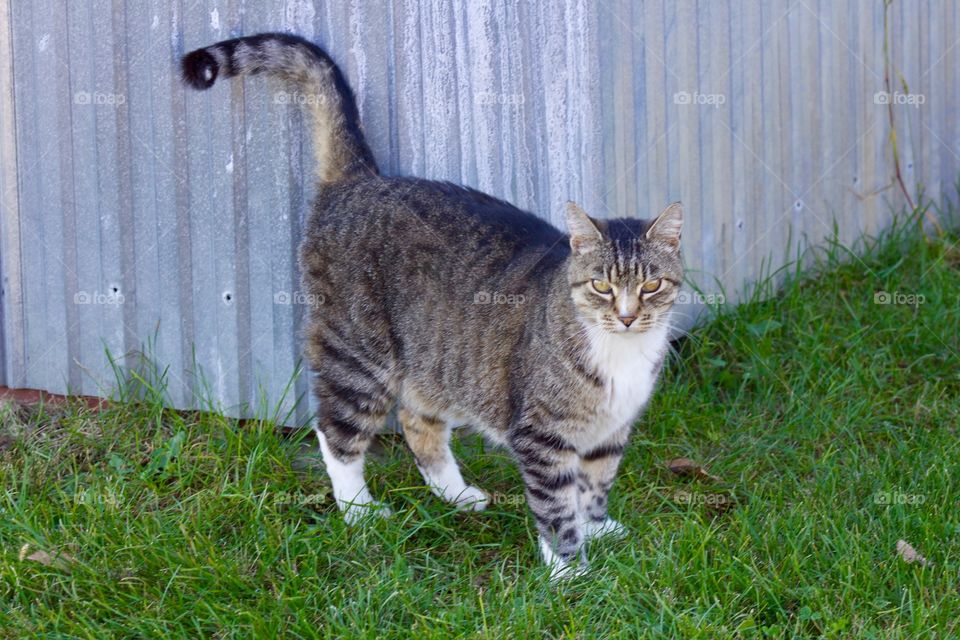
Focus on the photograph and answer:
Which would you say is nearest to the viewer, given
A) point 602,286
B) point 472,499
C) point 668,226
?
point 602,286

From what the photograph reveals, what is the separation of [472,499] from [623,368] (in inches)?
36.9

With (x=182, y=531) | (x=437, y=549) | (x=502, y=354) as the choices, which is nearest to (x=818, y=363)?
(x=502, y=354)

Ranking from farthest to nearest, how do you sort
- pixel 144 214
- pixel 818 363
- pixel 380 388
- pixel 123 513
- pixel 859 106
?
pixel 859 106 → pixel 818 363 → pixel 144 214 → pixel 380 388 → pixel 123 513

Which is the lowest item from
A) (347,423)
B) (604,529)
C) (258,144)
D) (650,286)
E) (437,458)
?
(604,529)

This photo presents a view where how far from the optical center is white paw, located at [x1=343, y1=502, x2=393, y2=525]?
445cm

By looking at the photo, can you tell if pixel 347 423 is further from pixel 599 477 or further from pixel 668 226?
pixel 668 226

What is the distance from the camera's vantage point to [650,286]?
4.30 m

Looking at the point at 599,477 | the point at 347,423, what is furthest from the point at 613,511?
the point at 347,423

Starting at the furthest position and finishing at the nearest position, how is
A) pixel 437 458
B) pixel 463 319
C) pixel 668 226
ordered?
pixel 437 458 < pixel 463 319 < pixel 668 226

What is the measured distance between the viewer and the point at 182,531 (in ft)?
13.6

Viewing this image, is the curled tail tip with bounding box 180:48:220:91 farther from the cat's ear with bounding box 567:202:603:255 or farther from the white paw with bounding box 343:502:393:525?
the white paw with bounding box 343:502:393:525

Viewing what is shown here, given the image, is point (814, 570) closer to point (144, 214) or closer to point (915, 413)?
point (915, 413)

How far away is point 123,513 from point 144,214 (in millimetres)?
1575

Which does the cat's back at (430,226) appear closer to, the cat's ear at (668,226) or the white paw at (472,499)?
the cat's ear at (668,226)
